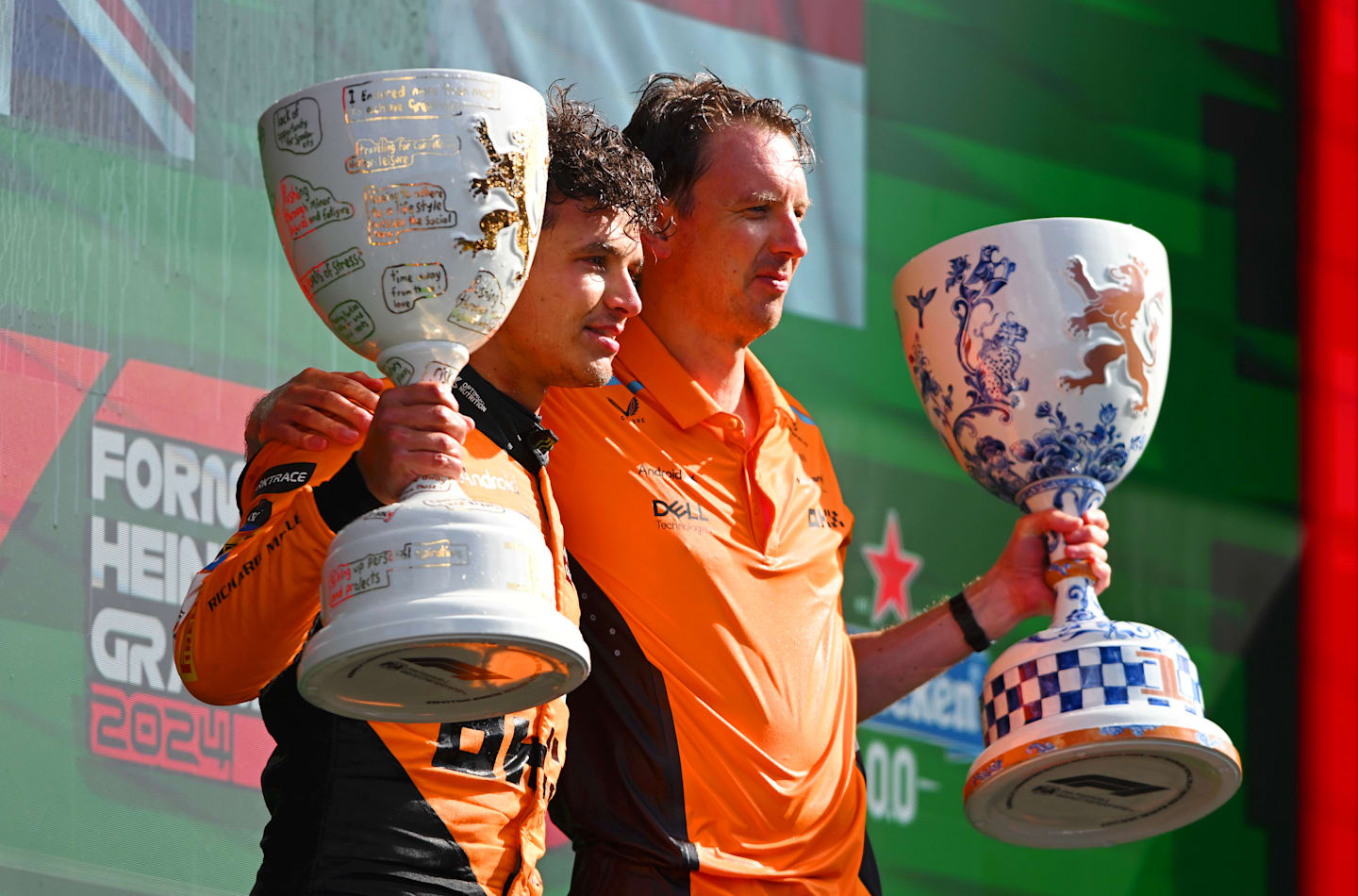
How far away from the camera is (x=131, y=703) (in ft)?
7.61

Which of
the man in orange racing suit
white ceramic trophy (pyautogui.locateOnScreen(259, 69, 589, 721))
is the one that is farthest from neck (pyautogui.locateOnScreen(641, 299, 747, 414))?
white ceramic trophy (pyautogui.locateOnScreen(259, 69, 589, 721))

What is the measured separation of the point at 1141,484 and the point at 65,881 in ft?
7.57

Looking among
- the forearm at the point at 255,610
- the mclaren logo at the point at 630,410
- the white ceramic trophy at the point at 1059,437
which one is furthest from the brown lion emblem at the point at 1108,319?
the forearm at the point at 255,610

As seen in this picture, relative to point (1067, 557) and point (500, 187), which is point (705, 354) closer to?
point (1067, 557)

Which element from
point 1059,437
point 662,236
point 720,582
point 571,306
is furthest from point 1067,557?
point 571,306

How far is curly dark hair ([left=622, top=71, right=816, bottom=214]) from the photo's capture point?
2.39m

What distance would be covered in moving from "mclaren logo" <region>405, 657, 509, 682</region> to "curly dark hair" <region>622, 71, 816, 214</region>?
3.02 feet

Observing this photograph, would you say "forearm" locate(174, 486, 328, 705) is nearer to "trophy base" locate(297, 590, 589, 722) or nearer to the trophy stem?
"trophy base" locate(297, 590, 589, 722)

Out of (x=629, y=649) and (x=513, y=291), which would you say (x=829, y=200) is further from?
(x=513, y=291)

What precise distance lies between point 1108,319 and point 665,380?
565mm

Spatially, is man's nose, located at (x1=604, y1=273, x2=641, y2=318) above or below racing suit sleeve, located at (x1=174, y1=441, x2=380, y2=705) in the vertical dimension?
above

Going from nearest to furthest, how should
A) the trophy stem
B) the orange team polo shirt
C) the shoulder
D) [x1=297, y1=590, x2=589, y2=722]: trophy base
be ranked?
1. [x1=297, y1=590, x2=589, y2=722]: trophy base
2. the shoulder
3. the orange team polo shirt
4. the trophy stem

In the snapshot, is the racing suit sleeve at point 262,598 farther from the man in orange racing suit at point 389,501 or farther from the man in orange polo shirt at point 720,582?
the man in orange polo shirt at point 720,582

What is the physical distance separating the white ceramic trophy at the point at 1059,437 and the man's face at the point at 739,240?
0.70ft
